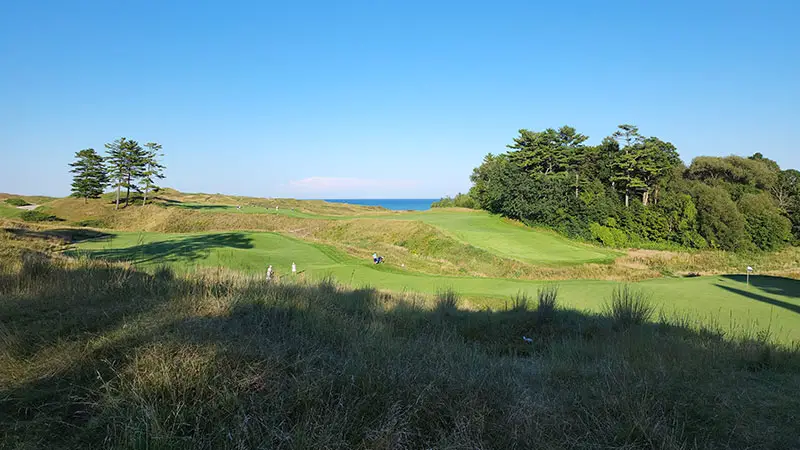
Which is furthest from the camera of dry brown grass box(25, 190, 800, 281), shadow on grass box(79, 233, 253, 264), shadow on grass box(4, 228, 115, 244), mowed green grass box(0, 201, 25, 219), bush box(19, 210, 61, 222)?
mowed green grass box(0, 201, 25, 219)

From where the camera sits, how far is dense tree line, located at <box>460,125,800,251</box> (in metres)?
30.7

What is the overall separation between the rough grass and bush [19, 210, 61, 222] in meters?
29.3

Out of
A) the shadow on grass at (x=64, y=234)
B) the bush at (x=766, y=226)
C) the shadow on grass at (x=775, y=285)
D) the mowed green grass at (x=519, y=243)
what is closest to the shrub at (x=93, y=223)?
the shadow on grass at (x=64, y=234)

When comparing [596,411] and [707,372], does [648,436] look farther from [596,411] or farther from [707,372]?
[707,372]

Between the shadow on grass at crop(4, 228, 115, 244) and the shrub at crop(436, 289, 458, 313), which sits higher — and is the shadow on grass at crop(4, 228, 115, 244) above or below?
above

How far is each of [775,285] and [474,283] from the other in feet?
34.0

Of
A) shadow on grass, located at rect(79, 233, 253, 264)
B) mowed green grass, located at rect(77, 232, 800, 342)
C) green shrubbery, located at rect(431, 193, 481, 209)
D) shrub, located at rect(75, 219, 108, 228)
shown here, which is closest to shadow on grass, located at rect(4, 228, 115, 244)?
mowed green grass, located at rect(77, 232, 800, 342)

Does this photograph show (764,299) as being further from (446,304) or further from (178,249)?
(178,249)

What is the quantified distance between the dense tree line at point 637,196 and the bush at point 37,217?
1347 inches

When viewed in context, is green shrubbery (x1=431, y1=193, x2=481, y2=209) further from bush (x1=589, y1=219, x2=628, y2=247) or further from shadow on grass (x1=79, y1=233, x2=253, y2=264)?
shadow on grass (x1=79, y1=233, x2=253, y2=264)

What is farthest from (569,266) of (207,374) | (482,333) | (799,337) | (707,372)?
(207,374)

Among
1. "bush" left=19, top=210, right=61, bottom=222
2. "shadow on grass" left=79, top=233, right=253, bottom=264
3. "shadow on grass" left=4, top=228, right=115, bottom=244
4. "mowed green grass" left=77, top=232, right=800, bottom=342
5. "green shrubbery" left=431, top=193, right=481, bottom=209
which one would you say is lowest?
"mowed green grass" left=77, top=232, right=800, bottom=342

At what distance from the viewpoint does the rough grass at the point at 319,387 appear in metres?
2.43

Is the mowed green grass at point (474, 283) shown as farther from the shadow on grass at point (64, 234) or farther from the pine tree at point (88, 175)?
the pine tree at point (88, 175)
